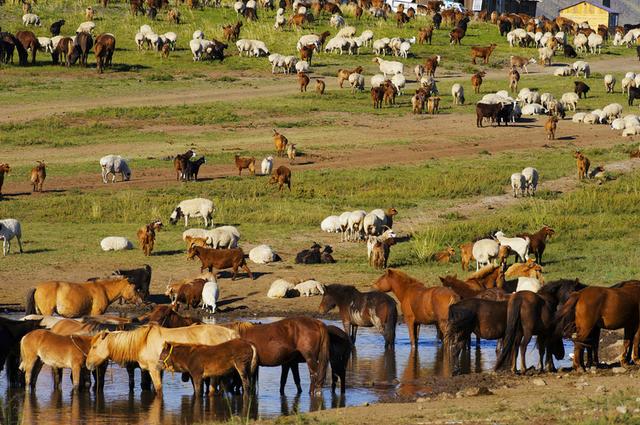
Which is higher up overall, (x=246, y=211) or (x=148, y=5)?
(x=148, y=5)

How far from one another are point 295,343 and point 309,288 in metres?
7.83

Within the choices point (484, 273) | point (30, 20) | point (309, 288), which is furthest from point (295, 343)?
point (30, 20)

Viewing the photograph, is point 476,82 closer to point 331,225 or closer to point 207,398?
point 331,225

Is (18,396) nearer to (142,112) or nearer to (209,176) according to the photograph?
(209,176)

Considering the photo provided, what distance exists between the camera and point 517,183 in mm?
35625

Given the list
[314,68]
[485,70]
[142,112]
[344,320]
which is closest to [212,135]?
[142,112]

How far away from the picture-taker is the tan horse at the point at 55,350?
58.8 ft

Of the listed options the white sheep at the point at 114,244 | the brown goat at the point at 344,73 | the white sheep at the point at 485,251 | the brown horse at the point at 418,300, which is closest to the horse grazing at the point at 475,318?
the brown horse at the point at 418,300

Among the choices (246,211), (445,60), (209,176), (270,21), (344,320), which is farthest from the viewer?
(270,21)

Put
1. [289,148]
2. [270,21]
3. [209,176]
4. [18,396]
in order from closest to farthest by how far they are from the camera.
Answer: [18,396]
[209,176]
[289,148]
[270,21]

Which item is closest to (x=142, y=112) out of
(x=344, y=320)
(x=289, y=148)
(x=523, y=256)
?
(x=289, y=148)

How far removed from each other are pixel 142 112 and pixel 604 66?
27.3 metres

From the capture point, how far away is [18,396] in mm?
17781

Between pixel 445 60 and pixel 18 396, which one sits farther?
pixel 445 60
